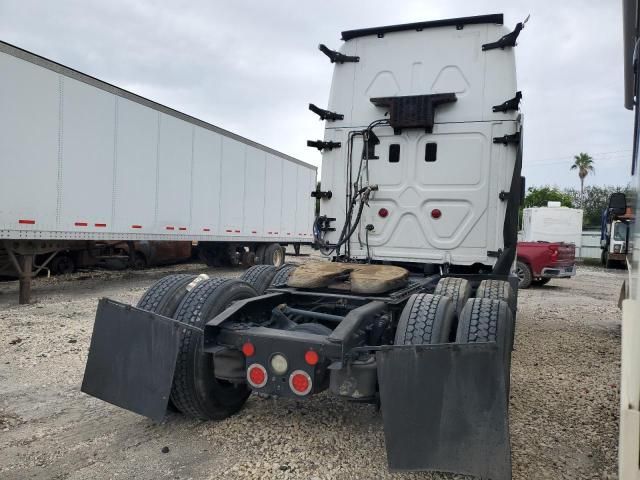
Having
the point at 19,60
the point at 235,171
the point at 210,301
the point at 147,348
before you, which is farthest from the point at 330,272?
the point at 235,171

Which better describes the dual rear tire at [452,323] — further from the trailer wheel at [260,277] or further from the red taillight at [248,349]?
the trailer wheel at [260,277]

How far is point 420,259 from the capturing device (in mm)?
5207

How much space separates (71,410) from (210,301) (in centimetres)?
152

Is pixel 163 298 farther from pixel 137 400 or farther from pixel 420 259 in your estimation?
pixel 420 259

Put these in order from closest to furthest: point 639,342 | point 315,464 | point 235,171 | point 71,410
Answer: point 639,342
point 315,464
point 71,410
point 235,171

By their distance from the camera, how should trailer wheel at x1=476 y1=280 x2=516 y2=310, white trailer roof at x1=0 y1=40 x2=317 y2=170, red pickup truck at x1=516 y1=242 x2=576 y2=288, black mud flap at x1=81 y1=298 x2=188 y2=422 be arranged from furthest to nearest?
red pickup truck at x1=516 y1=242 x2=576 y2=288 < white trailer roof at x1=0 y1=40 x2=317 y2=170 < trailer wheel at x1=476 y1=280 x2=516 y2=310 < black mud flap at x1=81 y1=298 x2=188 y2=422

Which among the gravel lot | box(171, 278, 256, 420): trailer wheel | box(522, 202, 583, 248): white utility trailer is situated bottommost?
the gravel lot

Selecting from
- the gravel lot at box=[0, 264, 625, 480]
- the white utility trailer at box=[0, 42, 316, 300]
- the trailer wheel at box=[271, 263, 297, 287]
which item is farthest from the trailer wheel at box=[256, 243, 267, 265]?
the trailer wheel at box=[271, 263, 297, 287]

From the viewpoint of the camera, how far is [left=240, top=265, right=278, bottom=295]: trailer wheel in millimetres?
4742

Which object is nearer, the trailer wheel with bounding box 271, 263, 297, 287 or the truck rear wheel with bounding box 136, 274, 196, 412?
the truck rear wheel with bounding box 136, 274, 196, 412

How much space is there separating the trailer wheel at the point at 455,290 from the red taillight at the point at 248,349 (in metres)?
1.52

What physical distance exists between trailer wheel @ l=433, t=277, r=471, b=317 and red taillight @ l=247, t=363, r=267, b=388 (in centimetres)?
149

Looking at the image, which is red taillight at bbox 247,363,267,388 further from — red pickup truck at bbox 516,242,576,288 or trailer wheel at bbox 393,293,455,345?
red pickup truck at bbox 516,242,576,288

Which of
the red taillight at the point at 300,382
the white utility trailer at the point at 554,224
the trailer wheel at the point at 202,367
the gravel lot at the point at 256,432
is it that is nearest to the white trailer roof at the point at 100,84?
the gravel lot at the point at 256,432
